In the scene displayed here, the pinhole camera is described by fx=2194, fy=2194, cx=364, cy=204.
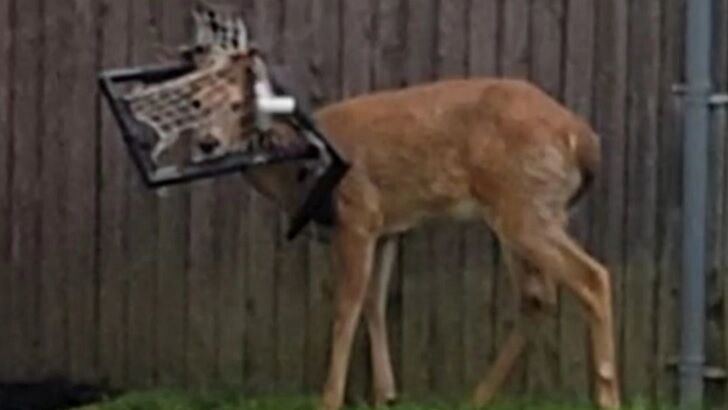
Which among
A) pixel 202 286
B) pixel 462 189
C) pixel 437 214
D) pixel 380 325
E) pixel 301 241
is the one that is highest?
pixel 462 189

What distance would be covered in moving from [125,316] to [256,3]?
1.55 m

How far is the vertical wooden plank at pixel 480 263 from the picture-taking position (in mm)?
9586

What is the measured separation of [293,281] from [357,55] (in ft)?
3.43

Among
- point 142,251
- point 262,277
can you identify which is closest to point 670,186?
point 262,277

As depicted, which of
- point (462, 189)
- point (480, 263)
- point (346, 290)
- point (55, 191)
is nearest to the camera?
point (462, 189)

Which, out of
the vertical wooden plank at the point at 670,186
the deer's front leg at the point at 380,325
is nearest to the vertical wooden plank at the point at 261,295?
the deer's front leg at the point at 380,325

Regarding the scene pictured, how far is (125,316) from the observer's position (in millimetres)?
9984

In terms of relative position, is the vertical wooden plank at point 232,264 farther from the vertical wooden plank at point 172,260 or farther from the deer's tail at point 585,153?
the deer's tail at point 585,153

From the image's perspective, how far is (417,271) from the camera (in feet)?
31.7

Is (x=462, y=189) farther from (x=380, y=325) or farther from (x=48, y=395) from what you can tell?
(x=48, y=395)

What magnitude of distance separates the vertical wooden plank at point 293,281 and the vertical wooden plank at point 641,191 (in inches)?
56.3

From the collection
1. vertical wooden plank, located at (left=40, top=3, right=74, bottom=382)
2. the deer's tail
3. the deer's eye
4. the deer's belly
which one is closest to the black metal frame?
the deer's eye

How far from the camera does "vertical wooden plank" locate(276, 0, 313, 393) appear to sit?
972 centimetres

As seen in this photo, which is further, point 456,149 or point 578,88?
point 578,88
